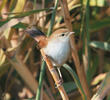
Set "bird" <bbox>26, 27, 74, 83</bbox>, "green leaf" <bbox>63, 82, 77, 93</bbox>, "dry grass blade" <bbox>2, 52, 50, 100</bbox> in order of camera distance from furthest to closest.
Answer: "green leaf" <bbox>63, 82, 77, 93</bbox> → "dry grass blade" <bbox>2, 52, 50, 100</bbox> → "bird" <bbox>26, 27, 74, 83</bbox>

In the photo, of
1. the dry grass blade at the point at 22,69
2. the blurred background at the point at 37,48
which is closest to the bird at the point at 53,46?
the blurred background at the point at 37,48

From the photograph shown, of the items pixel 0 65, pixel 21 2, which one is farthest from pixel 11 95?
pixel 21 2

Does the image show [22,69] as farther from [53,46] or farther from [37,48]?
[53,46]

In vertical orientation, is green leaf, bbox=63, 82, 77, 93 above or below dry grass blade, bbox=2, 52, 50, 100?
below

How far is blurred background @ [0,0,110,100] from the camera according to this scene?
168 cm

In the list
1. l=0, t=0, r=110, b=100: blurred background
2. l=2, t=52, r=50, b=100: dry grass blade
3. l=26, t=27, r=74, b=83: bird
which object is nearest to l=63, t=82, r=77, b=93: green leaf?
l=0, t=0, r=110, b=100: blurred background

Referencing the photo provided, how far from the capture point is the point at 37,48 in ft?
4.60

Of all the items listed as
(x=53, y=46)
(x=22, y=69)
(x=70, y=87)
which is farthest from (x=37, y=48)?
(x=70, y=87)

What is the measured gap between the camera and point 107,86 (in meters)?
1.02

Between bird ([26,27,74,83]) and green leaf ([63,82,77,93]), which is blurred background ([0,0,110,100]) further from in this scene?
bird ([26,27,74,83])

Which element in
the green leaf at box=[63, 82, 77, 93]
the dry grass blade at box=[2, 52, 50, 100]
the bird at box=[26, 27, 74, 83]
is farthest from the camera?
the green leaf at box=[63, 82, 77, 93]

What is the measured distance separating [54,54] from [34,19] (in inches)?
25.3

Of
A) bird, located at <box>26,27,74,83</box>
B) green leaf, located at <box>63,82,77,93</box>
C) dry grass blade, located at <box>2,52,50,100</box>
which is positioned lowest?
green leaf, located at <box>63,82,77,93</box>

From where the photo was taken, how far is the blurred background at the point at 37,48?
168 cm
